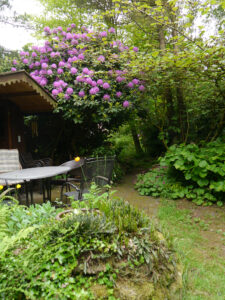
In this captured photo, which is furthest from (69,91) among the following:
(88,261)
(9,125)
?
(88,261)

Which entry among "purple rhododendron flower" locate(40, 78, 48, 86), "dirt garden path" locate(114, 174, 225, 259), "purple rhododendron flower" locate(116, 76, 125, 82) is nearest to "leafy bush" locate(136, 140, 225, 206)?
"dirt garden path" locate(114, 174, 225, 259)

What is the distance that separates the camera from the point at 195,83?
5223mm

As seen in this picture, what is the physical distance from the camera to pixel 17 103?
19.8 feet

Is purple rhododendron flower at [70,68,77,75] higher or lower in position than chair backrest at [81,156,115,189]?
higher

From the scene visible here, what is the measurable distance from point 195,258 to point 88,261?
1.63m

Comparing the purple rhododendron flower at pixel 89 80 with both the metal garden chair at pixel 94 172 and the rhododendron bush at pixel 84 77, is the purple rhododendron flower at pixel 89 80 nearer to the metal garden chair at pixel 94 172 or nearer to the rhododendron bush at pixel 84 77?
the rhododendron bush at pixel 84 77

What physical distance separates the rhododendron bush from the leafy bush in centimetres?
202

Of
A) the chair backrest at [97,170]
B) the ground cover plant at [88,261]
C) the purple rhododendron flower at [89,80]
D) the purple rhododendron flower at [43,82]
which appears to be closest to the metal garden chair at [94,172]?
the chair backrest at [97,170]

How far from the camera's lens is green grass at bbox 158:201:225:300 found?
2150 millimetres

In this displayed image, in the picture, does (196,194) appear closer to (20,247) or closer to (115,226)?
(115,226)

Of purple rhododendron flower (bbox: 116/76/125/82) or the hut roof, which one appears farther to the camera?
purple rhododendron flower (bbox: 116/76/125/82)

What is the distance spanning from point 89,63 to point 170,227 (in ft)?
16.8

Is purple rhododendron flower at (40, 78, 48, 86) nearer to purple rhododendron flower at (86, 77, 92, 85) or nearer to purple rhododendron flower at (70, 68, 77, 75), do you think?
purple rhododendron flower at (70, 68, 77, 75)

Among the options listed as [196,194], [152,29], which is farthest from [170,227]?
[152,29]
